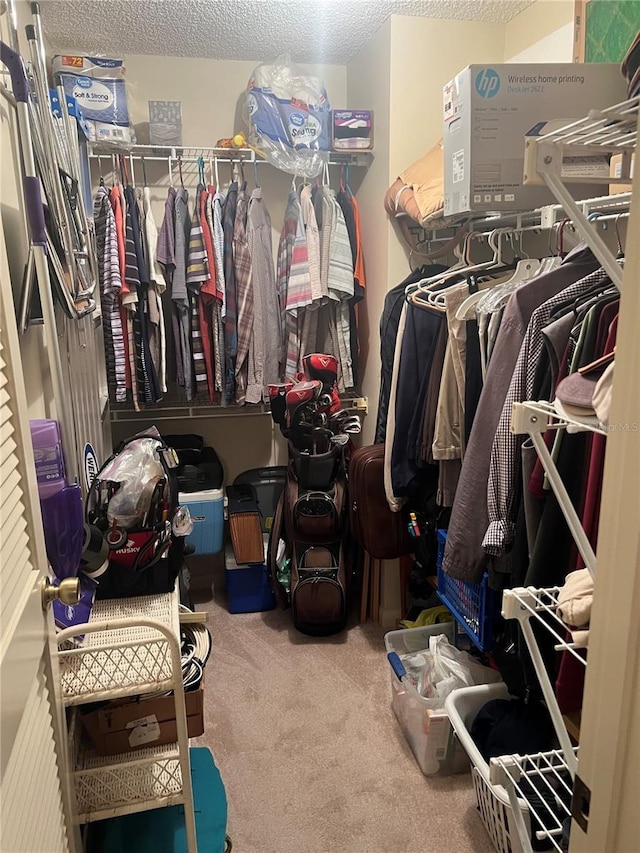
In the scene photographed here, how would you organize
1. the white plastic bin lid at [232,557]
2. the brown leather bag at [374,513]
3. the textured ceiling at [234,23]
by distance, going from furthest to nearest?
the white plastic bin lid at [232,557]
the brown leather bag at [374,513]
the textured ceiling at [234,23]

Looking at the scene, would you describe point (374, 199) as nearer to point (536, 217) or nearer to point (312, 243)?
point (312, 243)

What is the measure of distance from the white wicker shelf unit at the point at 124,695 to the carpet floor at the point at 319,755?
0.54 m

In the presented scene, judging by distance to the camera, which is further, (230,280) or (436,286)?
(230,280)

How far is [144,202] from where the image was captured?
2.64 m

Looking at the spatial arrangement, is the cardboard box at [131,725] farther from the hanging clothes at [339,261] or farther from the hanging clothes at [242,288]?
the hanging clothes at [339,261]

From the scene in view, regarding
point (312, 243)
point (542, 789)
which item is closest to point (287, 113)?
point (312, 243)

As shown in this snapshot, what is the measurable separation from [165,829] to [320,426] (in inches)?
59.7

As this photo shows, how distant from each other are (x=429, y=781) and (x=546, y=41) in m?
2.58

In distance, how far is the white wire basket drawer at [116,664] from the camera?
4.18 feet

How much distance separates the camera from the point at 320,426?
103 inches

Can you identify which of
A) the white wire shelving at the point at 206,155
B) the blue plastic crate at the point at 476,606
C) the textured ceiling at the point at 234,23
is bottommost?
the blue plastic crate at the point at 476,606

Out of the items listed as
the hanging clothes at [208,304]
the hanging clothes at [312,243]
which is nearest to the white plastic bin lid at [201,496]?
the hanging clothes at [208,304]

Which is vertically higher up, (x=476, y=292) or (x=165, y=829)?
(x=476, y=292)

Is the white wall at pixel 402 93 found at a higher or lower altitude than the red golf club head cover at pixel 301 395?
higher
